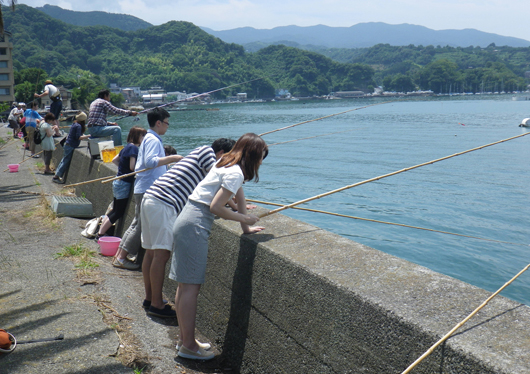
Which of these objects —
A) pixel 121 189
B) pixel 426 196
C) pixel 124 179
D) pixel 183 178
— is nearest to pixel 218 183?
pixel 183 178

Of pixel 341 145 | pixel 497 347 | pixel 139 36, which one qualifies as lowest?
pixel 341 145

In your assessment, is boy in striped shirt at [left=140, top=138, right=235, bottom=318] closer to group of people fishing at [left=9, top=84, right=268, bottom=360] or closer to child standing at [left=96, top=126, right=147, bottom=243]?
group of people fishing at [left=9, top=84, right=268, bottom=360]

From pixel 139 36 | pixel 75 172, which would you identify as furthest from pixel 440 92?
pixel 75 172

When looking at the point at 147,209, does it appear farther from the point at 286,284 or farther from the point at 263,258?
the point at 286,284

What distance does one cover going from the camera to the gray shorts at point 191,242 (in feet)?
10.9

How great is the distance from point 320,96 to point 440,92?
126ft

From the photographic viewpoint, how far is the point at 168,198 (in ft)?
13.0

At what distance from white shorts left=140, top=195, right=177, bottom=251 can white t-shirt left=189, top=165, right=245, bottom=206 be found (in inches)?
26.5

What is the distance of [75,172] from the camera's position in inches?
411

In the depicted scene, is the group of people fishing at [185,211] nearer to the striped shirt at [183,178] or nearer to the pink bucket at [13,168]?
the striped shirt at [183,178]

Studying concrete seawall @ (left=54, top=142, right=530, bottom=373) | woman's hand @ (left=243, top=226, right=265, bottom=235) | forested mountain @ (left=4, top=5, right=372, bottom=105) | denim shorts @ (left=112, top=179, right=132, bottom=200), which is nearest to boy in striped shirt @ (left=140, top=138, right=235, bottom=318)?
concrete seawall @ (left=54, top=142, right=530, bottom=373)

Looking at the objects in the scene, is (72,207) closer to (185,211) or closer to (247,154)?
(185,211)

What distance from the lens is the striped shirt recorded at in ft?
12.7

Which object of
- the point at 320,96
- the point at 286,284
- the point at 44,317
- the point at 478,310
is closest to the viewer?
the point at 478,310
